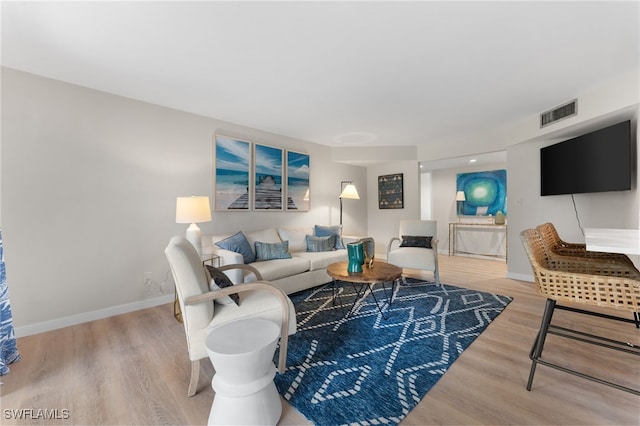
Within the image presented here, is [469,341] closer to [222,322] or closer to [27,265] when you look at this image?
[222,322]

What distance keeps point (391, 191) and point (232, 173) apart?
135 inches

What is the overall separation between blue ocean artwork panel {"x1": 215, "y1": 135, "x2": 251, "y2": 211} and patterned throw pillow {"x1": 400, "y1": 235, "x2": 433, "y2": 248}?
2545 mm

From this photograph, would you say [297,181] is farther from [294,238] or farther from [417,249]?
[417,249]

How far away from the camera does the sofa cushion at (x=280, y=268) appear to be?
291cm

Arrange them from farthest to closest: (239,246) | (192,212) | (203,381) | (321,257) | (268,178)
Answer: (268,178) → (321,257) → (239,246) → (192,212) → (203,381)

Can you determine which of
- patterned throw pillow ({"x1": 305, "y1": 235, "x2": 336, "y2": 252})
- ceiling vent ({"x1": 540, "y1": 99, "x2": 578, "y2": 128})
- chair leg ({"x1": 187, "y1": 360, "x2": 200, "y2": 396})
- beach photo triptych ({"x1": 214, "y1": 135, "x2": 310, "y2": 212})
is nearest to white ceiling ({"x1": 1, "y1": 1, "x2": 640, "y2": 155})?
ceiling vent ({"x1": 540, "y1": 99, "x2": 578, "y2": 128})

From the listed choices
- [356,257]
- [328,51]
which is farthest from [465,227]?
[328,51]

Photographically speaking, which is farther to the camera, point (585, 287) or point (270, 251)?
point (270, 251)

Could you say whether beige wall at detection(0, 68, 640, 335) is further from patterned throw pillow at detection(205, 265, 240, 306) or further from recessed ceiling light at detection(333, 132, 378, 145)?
patterned throw pillow at detection(205, 265, 240, 306)

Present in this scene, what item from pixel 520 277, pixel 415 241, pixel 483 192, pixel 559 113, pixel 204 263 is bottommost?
pixel 520 277

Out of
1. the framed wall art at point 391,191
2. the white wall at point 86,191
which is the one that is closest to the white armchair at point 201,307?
the white wall at point 86,191

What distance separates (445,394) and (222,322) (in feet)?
4.65

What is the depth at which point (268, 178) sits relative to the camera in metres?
4.05

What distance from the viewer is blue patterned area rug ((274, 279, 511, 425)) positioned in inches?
57.0
